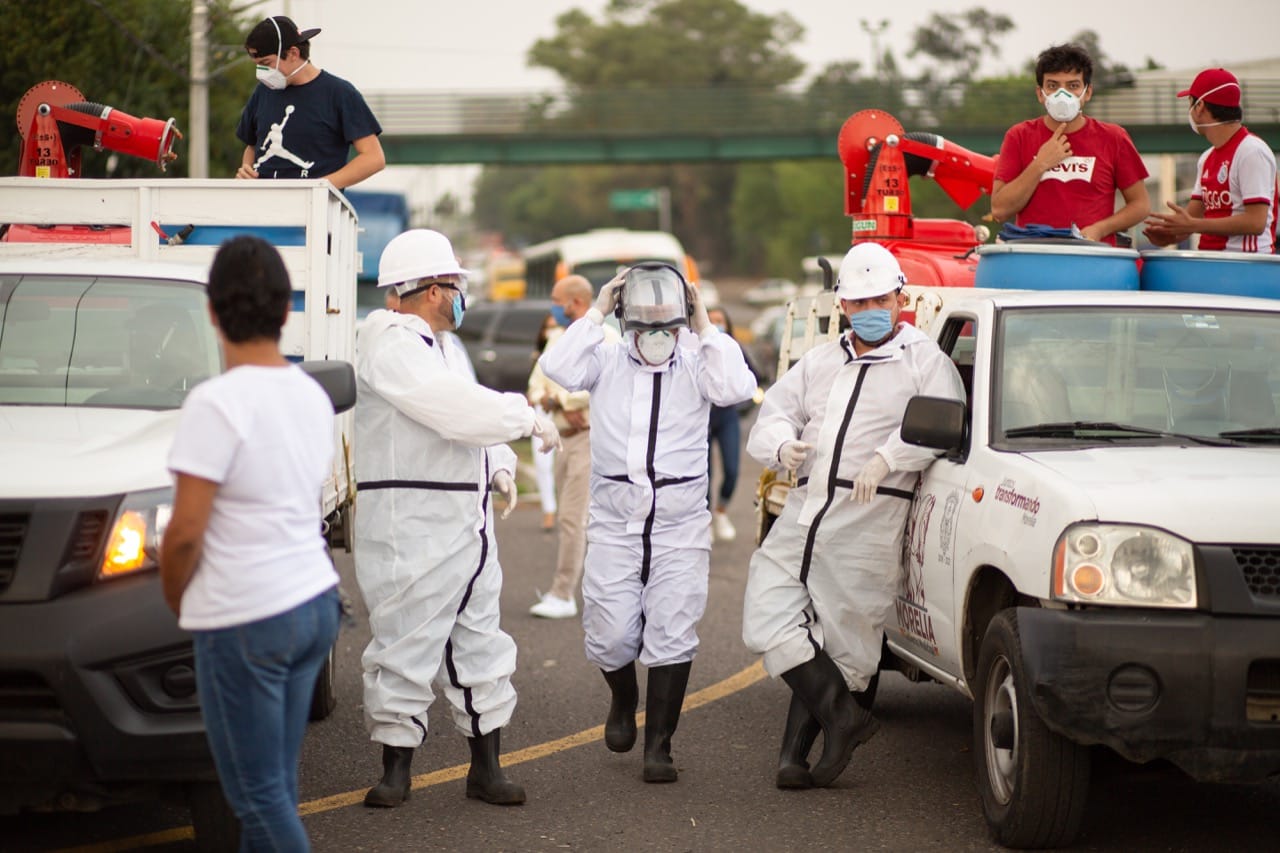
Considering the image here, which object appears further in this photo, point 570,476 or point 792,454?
point 570,476

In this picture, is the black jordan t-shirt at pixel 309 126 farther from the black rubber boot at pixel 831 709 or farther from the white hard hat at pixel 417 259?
the black rubber boot at pixel 831 709

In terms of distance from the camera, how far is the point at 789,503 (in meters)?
7.01

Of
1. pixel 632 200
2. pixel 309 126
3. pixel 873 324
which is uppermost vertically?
pixel 632 200

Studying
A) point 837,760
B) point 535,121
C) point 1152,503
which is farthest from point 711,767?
point 535,121

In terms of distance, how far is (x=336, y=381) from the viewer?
542cm

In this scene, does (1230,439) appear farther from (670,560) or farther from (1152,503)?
(670,560)

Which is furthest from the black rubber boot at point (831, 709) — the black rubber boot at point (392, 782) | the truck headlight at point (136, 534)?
the truck headlight at point (136, 534)

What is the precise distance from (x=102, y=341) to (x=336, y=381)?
56.0 inches

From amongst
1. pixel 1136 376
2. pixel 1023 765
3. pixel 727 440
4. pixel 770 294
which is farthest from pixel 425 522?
pixel 770 294

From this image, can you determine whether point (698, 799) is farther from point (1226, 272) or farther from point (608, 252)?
point (608, 252)

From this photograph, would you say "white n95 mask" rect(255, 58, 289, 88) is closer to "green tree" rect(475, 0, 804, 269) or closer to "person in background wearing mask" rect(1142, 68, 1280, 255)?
"person in background wearing mask" rect(1142, 68, 1280, 255)

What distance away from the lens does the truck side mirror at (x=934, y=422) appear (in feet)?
20.4

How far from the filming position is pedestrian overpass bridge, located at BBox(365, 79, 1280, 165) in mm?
53031

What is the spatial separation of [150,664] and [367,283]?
26116 millimetres
